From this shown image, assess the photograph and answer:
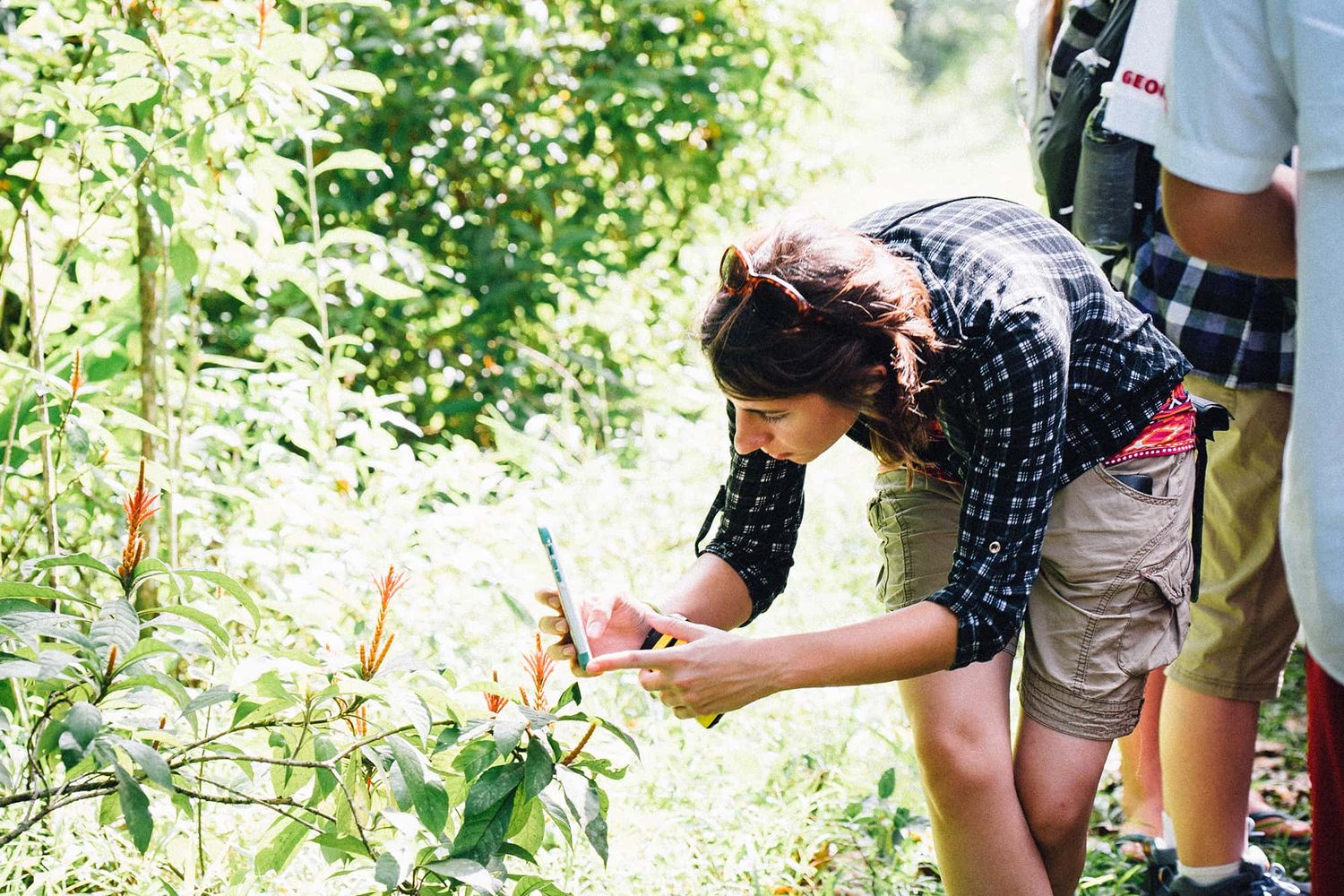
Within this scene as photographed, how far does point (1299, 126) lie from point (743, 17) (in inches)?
136

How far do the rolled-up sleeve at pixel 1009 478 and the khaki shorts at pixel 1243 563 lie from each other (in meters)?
0.62

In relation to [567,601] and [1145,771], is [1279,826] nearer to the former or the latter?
[1145,771]

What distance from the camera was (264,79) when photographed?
208cm

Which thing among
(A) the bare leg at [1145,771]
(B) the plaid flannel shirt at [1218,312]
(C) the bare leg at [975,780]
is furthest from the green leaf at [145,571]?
(A) the bare leg at [1145,771]

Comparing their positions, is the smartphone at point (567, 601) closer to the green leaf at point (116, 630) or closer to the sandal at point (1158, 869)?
the green leaf at point (116, 630)

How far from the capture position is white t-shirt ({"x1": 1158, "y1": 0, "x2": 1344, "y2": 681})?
1.09 metres

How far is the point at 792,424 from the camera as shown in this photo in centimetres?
173

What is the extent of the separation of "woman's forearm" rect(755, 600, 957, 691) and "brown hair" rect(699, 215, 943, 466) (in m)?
0.28

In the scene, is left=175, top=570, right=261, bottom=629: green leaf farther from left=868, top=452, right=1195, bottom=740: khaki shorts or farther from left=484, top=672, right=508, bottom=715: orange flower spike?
Result: left=868, top=452, right=1195, bottom=740: khaki shorts

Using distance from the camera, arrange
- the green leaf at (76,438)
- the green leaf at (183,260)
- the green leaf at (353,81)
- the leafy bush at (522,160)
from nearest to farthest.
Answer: the green leaf at (76,438) < the green leaf at (353,81) < the green leaf at (183,260) < the leafy bush at (522,160)

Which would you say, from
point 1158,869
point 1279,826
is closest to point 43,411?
point 1158,869

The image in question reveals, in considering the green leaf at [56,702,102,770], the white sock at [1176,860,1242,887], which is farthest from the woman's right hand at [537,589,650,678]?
the white sock at [1176,860,1242,887]

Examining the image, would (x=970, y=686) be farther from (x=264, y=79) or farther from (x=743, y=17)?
(x=743, y=17)

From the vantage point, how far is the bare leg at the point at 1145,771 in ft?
8.39
